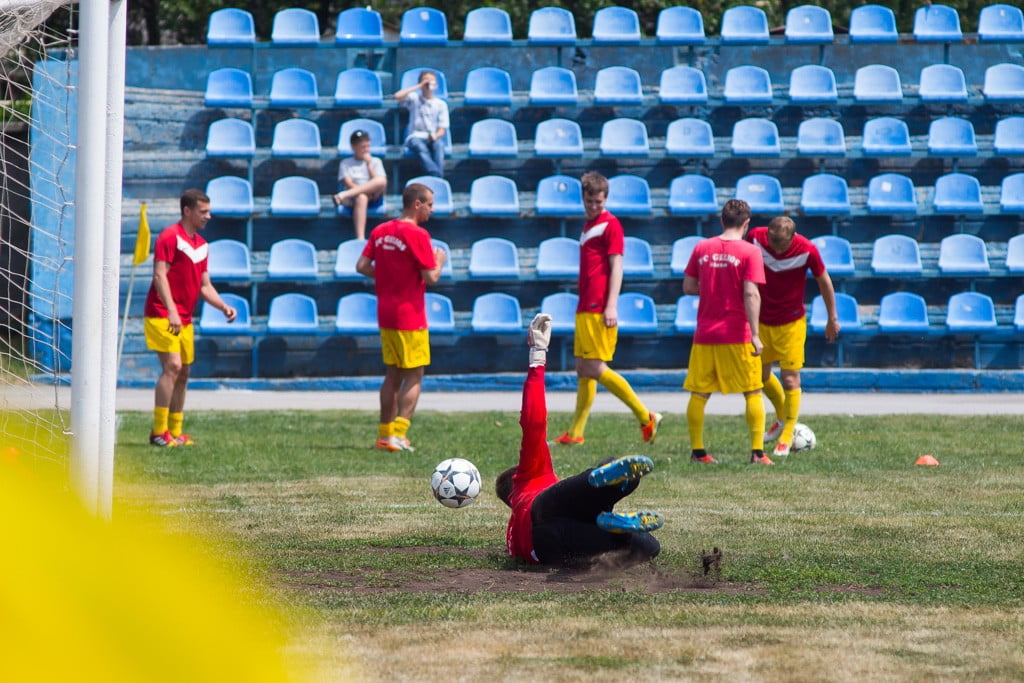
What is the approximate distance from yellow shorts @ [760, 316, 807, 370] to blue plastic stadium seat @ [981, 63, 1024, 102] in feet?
31.6

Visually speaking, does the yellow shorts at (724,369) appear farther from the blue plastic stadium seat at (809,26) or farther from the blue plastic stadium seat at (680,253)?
the blue plastic stadium seat at (809,26)

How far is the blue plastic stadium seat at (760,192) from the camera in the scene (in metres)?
17.0

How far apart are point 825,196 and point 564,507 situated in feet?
42.5

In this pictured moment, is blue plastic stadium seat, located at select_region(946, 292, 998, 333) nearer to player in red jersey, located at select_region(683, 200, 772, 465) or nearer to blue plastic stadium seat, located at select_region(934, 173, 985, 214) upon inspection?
blue plastic stadium seat, located at select_region(934, 173, 985, 214)

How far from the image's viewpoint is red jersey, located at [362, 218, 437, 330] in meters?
10.0

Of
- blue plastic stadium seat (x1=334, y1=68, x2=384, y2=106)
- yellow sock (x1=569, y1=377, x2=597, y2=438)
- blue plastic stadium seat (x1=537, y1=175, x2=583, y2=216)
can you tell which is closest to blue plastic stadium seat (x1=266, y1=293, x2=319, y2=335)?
blue plastic stadium seat (x1=334, y1=68, x2=384, y2=106)

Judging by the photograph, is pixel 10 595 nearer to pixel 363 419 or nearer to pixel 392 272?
pixel 392 272

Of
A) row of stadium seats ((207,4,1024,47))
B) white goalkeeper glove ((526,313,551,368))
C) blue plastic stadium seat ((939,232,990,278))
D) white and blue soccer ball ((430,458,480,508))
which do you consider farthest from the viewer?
row of stadium seats ((207,4,1024,47))

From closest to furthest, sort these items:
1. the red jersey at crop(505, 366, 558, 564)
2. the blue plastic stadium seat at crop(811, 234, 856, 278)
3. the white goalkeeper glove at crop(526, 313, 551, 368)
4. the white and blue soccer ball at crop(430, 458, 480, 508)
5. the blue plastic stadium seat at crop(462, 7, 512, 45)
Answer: the red jersey at crop(505, 366, 558, 564) < the white goalkeeper glove at crop(526, 313, 551, 368) < the white and blue soccer ball at crop(430, 458, 480, 508) < the blue plastic stadium seat at crop(811, 234, 856, 278) < the blue plastic stadium seat at crop(462, 7, 512, 45)

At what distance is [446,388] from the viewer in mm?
16359

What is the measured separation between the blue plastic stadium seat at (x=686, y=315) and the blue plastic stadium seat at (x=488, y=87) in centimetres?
375

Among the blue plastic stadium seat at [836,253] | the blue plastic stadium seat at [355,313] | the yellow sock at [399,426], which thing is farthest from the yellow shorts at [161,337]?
the blue plastic stadium seat at [836,253]

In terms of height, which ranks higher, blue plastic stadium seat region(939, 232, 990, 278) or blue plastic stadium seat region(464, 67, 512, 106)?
blue plastic stadium seat region(464, 67, 512, 106)

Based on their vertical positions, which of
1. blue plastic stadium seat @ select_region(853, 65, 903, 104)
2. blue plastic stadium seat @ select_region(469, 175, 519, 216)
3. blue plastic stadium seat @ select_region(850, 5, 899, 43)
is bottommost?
blue plastic stadium seat @ select_region(469, 175, 519, 216)
